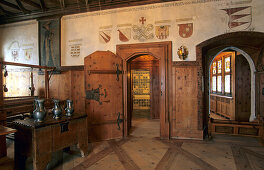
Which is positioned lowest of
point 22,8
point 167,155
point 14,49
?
point 167,155

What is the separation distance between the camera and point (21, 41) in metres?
5.74

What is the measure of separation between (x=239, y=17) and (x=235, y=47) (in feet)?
3.91

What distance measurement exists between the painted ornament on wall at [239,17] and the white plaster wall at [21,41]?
6.35 metres

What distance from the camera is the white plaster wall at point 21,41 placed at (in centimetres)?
563

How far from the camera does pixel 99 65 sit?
14.3 ft

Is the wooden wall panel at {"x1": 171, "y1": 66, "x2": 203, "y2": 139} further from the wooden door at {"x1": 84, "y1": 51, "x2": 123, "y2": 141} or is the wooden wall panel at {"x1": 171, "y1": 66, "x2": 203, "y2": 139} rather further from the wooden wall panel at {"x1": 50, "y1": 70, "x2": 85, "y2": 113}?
the wooden wall panel at {"x1": 50, "y1": 70, "x2": 85, "y2": 113}

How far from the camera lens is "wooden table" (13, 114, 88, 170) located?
2.54 metres

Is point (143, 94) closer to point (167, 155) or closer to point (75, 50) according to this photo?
point (75, 50)

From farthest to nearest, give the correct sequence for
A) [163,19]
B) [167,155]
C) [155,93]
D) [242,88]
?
[155,93], [242,88], [163,19], [167,155]

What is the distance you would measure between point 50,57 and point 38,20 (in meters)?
1.44

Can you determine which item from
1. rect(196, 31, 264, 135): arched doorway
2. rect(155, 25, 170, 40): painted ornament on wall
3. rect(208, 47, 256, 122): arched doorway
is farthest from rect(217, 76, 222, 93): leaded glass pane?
rect(155, 25, 170, 40): painted ornament on wall

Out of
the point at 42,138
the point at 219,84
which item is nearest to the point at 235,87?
the point at 219,84

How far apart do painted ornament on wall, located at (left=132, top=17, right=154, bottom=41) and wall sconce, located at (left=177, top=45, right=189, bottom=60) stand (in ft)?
3.01

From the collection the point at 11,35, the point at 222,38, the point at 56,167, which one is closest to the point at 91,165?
the point at 56,167
